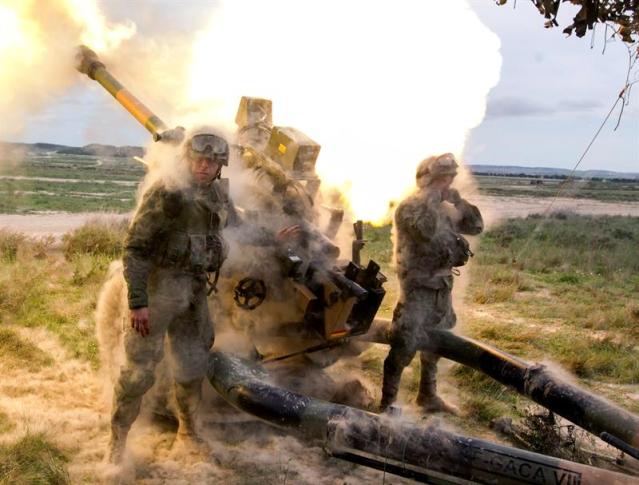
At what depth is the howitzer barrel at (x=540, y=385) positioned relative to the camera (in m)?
4.66

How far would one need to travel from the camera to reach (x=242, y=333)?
20.5ft

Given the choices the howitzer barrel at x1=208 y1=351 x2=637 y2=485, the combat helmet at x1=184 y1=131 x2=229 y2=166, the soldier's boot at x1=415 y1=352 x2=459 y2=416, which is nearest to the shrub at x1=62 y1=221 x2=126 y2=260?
the soldier's boot at x1=415 y1=352 x2=459 y2=416

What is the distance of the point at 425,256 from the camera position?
6168mm

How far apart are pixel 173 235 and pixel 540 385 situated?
3.10m

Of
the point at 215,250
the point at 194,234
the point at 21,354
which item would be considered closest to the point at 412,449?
the point at 215,250

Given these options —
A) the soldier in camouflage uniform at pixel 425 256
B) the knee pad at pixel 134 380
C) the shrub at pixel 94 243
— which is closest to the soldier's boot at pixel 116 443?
the knee pad at pixel 134 380

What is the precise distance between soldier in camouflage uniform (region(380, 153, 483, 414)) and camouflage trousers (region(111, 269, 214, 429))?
1.96 metres

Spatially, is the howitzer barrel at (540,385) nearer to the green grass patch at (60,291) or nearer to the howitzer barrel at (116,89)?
the howitzer barrel at (116,89)

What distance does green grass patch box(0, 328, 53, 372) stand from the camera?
7.11 metres

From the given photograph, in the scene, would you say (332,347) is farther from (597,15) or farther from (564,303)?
(564,303)

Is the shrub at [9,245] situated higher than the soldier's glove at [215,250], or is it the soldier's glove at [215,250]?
the soldier's glove at [215,250]

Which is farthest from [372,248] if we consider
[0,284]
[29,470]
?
[29,470]

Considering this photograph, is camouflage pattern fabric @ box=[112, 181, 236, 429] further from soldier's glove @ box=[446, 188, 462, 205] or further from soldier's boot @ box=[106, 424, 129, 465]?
soldier's glove @ box=[446, 188, 462, 205]

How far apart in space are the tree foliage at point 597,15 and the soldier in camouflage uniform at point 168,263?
2672 mm
